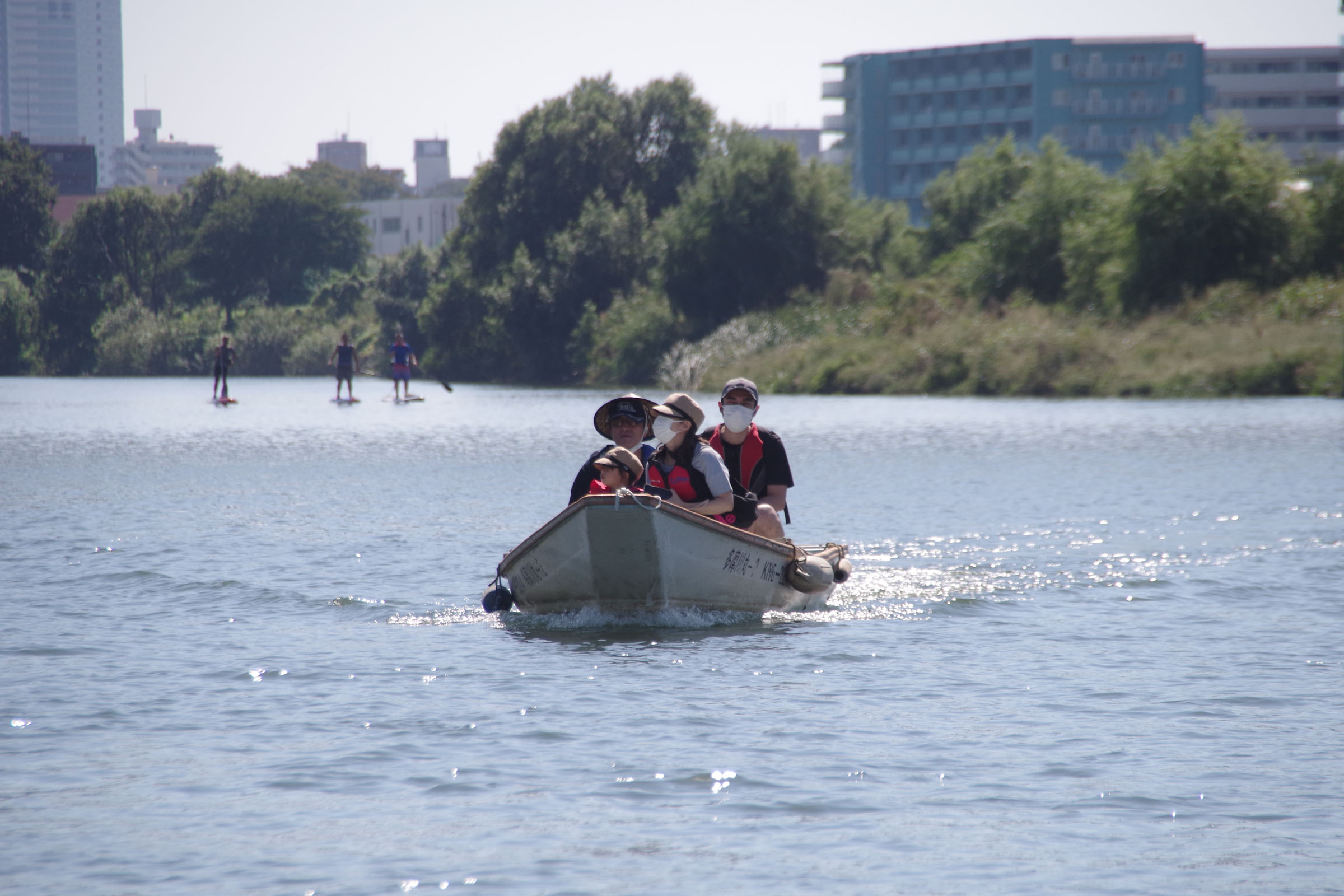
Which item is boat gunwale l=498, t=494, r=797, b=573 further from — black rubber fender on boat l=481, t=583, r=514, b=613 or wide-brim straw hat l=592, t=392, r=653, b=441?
wide-brim straw hat l=592, t=392, r=653, b=441

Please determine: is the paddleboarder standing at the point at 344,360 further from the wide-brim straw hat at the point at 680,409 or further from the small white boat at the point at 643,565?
the wide-brim straw hat at the point at 680,409

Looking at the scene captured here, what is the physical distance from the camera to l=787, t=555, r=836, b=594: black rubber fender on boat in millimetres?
13031

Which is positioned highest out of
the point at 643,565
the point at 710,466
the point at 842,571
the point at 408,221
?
the point at 408,221

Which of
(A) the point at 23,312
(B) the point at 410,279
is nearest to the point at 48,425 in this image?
(B) the point at 410,279

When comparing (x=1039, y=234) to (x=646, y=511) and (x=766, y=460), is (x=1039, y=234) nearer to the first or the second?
(x=766, y=460)

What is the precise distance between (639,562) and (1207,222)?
43.3 m

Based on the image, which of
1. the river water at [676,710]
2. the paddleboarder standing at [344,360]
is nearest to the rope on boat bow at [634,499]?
the river water at [676,710]

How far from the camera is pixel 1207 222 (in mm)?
51219

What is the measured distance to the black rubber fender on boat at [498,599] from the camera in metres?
12.8

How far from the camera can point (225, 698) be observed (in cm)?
995

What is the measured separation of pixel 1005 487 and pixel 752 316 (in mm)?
39408

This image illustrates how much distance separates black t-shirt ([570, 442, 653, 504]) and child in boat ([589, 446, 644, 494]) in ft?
0.15

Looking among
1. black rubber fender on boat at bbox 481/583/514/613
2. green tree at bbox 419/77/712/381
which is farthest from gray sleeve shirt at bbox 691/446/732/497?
green tree at bbox 419/77/712/381

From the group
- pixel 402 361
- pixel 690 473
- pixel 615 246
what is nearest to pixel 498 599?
pixel 690 473
